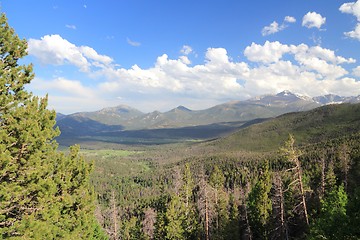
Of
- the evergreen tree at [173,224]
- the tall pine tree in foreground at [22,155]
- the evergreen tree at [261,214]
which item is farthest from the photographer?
the evergreen tree at [261,214]

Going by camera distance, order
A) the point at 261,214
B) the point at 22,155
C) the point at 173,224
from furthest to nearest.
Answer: the point at 261,214 < the point at 173,224 < the point at 22,155

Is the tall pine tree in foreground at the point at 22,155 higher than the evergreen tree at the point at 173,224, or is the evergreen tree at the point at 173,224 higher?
the tall pine tree in foreground at the point at 22,155

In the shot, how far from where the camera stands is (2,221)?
→ 12781 mm

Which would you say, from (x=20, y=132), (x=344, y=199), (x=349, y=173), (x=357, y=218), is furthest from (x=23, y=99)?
→ (x=349, y=173)

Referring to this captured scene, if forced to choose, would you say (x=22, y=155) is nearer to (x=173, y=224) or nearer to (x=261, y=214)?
(x=173, y=224)

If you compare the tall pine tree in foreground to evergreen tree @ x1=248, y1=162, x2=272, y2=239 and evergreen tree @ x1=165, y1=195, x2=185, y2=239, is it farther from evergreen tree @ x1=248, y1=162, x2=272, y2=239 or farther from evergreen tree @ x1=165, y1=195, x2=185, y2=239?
evergreen tree @ x1=248, y1=162, x2=272, y2=239

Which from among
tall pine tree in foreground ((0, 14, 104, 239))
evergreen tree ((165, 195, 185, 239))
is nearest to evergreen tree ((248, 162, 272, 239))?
evergreen tree ((165, 195, 185, 239))

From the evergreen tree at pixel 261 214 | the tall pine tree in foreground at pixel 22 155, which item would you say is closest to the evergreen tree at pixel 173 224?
the evergreen tree at pixel 261 214

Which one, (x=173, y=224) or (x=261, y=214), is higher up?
(x=173, y=224)

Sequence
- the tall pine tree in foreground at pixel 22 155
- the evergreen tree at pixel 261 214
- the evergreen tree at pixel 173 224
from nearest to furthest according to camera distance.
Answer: the tall pine tree in foreground at pixel 22 155
the evergreen tree at pixel 173 224
the evergreen tree at pixel 261 214

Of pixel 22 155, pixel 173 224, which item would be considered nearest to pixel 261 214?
pixel 173 224

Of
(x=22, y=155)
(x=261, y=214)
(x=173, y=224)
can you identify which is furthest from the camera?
(x=261, y=214)

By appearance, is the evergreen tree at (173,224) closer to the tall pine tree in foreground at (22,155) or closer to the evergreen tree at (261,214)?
the evergreen tree at (261,214)

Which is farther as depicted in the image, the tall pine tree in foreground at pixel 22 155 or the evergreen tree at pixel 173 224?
the evergreen tree at pixel 173 224
